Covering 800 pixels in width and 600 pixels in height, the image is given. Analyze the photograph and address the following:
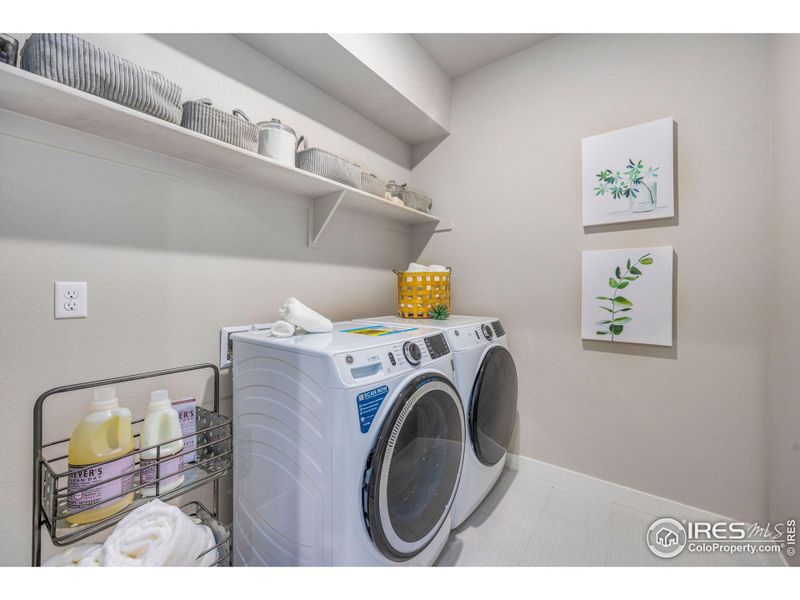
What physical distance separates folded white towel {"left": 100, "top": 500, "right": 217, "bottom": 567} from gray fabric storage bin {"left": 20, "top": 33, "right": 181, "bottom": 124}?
46.1 inches

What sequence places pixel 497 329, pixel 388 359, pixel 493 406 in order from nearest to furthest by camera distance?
pixel 388 359 < pixel 493 406 < pixel 497 329

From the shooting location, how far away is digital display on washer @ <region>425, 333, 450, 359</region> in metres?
1.30

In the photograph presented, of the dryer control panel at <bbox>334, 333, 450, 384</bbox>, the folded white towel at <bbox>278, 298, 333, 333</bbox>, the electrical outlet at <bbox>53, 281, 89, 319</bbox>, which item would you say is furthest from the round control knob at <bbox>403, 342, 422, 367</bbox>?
the electrical outlet at <bbox>53, 281, 89, 319</bbox>

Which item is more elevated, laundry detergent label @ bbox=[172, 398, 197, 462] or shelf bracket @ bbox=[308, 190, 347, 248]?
shelf bracket @ bbox=[308, 190, 347, 248]

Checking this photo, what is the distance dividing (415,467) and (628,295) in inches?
53.4

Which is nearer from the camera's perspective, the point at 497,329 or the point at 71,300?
the point at 71,300

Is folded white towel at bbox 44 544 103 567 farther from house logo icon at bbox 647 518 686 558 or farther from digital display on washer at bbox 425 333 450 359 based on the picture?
house logo icon at bbox 647 518 686 558

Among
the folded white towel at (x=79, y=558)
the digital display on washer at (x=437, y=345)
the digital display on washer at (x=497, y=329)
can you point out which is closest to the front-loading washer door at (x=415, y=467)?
the digital display on washer at (x=437, y=345)

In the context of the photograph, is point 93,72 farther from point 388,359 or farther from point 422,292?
point 422,292

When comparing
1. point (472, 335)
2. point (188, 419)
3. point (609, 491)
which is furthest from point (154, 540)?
point (609, 491)

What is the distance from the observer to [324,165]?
1499 millimetres

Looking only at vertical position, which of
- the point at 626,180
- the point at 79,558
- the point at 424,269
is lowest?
the point at 79,558
